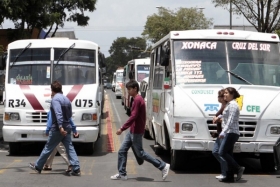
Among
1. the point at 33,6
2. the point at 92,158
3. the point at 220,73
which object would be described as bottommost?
the point at 92,158

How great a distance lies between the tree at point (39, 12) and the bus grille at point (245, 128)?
301 inches

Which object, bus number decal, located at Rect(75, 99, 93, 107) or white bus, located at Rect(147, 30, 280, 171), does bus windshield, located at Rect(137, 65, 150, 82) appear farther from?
white bus, located at Rect(147, 30, 280, 171)

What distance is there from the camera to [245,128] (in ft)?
37.0

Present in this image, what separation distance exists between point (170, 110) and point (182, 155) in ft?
2.92

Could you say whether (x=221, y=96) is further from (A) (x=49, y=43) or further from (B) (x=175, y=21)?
(B) (x=175, y=21)

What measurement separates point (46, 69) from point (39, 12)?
32.5 ft

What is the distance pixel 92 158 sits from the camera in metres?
14.1

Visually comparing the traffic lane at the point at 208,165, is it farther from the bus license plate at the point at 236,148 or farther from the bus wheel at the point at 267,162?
the bus license plate at the point at 236,148

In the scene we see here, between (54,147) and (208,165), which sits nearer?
(54,147)

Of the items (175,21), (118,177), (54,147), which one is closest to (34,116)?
(54,147)

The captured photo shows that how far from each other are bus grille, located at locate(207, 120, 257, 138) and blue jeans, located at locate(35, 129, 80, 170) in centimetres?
254

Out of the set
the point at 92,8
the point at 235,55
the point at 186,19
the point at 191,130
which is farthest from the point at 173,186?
the point at 186,19

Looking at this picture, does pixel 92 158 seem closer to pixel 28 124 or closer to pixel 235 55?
pixel 28 124

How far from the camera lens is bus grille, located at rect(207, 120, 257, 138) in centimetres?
1123
